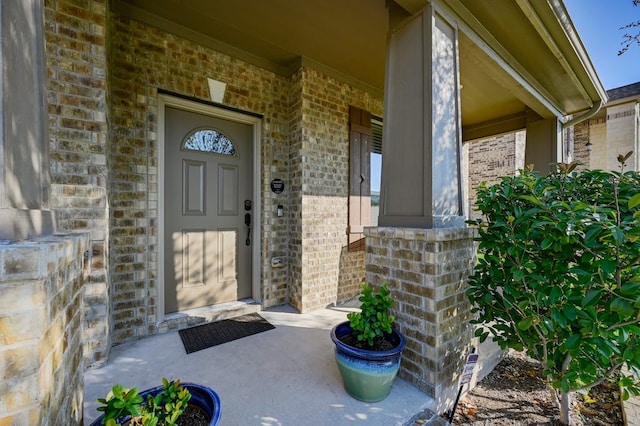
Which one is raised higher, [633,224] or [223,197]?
[223,197]

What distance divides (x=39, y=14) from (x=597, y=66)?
493 cm

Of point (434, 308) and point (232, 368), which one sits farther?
point (232, 368)

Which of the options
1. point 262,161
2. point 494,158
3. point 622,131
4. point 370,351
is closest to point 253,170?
point 262,161

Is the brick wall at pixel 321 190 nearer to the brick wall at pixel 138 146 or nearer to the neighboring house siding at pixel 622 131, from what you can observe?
the brick wall at pixel 138 146

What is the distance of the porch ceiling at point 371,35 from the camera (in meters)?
2.26

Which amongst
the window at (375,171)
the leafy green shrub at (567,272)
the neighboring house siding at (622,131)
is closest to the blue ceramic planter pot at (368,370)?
the leafy green shrub at (567,272)

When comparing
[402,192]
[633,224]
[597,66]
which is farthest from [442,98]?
[597,66]

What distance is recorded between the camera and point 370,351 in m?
1.62

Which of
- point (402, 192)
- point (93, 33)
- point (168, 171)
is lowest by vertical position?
point (402, 192)

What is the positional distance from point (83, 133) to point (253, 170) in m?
1.54

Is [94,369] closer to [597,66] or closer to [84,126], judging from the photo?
[84,126]

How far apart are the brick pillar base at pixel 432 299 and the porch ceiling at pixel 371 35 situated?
1.67 meters

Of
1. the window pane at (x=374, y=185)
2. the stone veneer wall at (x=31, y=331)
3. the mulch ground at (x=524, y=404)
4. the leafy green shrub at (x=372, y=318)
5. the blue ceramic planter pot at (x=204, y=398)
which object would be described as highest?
the window pane at (x=374, y=185)

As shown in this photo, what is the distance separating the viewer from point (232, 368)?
202cm
